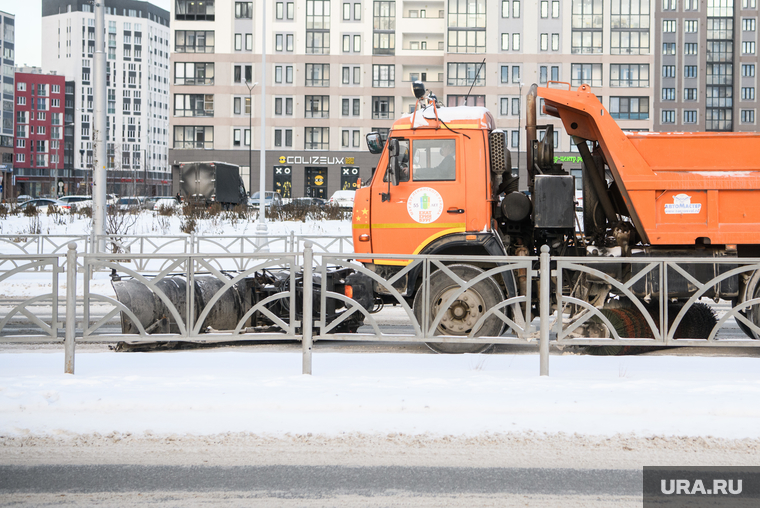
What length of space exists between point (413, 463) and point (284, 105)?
68801 millimetres

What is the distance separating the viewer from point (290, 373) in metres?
6.75

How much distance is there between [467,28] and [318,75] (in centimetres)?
1500

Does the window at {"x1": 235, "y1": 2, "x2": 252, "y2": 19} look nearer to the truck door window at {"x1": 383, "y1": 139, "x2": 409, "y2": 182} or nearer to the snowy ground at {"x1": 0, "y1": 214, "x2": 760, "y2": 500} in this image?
the truck door window at {"x1": 383, "y1": 139, "x2": 409, "y2": 182}

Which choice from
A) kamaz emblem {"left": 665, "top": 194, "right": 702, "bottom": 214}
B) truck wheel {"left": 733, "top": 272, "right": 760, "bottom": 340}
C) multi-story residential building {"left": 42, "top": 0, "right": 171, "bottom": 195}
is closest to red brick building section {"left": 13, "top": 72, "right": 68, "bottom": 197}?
multi-story residential building {"left": 42, "top": 0, "right": 171, "bottom": 195}

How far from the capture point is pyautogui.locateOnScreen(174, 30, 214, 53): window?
231ft

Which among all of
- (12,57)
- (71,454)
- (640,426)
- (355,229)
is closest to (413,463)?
(640,426)

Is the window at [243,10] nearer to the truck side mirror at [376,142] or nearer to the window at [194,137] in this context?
the window at [194,137]

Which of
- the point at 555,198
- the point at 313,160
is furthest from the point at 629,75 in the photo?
the point at 555,198

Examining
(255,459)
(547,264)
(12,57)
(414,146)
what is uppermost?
(12,57)

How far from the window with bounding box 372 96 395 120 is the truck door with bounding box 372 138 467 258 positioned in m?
63.1

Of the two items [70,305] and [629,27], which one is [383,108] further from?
[70,305]

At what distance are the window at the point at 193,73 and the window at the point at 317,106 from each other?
9.54 meters

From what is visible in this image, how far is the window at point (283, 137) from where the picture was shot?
71125mm

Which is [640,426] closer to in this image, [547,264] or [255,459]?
[547,264]
